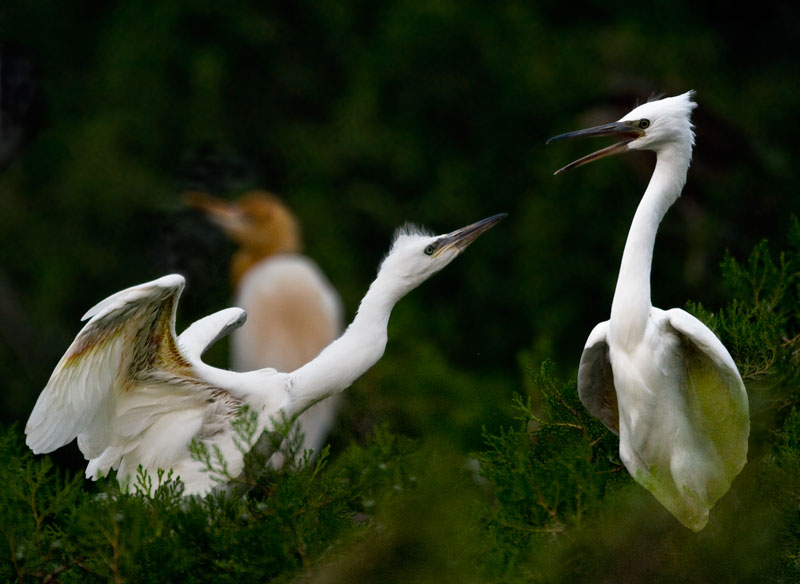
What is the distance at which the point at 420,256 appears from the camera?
3.35 metres

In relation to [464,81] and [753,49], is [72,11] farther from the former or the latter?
[753,49]

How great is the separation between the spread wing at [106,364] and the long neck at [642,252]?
0.95m

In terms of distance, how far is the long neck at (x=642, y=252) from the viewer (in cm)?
310

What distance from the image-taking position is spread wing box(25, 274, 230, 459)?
3066mm

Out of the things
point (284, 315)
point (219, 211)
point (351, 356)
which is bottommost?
point (284, 315)

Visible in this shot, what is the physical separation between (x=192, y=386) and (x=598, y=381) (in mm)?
927

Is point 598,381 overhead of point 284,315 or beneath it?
overhead

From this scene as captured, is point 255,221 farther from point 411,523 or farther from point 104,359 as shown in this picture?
point 411,523

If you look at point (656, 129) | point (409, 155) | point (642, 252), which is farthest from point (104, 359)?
point (409, 155)

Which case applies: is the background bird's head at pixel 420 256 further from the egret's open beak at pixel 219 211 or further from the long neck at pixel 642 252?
the egret's open beak at pixel 219 211

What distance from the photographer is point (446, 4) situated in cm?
912

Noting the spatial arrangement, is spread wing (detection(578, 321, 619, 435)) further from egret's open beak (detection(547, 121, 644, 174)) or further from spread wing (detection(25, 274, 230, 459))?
spread wing (detection(25, 274, 230, 459))

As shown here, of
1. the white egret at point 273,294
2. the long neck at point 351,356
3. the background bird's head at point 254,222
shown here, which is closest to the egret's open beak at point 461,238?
the long neck at point 351,356

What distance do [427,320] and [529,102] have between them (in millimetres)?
2164
